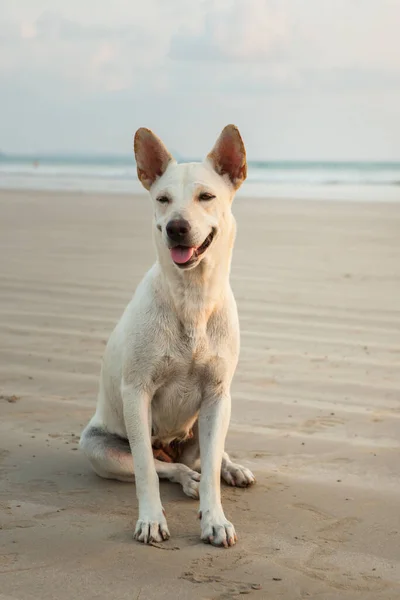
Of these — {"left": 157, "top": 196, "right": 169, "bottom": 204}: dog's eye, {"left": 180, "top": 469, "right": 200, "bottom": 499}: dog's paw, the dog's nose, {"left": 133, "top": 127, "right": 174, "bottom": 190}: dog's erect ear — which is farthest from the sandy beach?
{"left": 133, "top": 127, "right": 174, "bottom": 190}: dog's erect ear

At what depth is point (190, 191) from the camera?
361 centimetres

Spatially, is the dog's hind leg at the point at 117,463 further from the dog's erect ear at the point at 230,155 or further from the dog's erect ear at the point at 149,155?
the dog's erect ear at the point at 230,155

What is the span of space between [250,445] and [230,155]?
169cm

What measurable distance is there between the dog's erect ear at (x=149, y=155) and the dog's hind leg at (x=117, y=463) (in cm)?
125

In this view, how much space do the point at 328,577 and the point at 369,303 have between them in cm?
519

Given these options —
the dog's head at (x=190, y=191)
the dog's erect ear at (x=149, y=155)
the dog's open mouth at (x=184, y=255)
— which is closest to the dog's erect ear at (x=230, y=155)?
the dog's head at (x=190, y=191)

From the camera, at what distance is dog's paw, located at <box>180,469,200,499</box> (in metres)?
4.02

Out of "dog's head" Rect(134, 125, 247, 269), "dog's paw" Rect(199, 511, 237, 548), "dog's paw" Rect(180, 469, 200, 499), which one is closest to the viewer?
"dog's paw" Rect(199, 511, 237, 548)

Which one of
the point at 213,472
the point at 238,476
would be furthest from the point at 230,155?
the point at 238,476

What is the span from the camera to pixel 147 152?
386 centimetres

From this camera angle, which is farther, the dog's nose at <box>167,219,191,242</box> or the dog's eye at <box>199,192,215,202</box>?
the dog's eye at <box>199,192,215,202</box>

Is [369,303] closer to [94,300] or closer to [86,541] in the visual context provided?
[94,300]

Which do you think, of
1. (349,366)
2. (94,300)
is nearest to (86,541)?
(349,366)

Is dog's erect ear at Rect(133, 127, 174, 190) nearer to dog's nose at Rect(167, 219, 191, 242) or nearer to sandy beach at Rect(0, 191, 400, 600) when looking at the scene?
dog's nose at Rect(167, 219, 191, 242)
